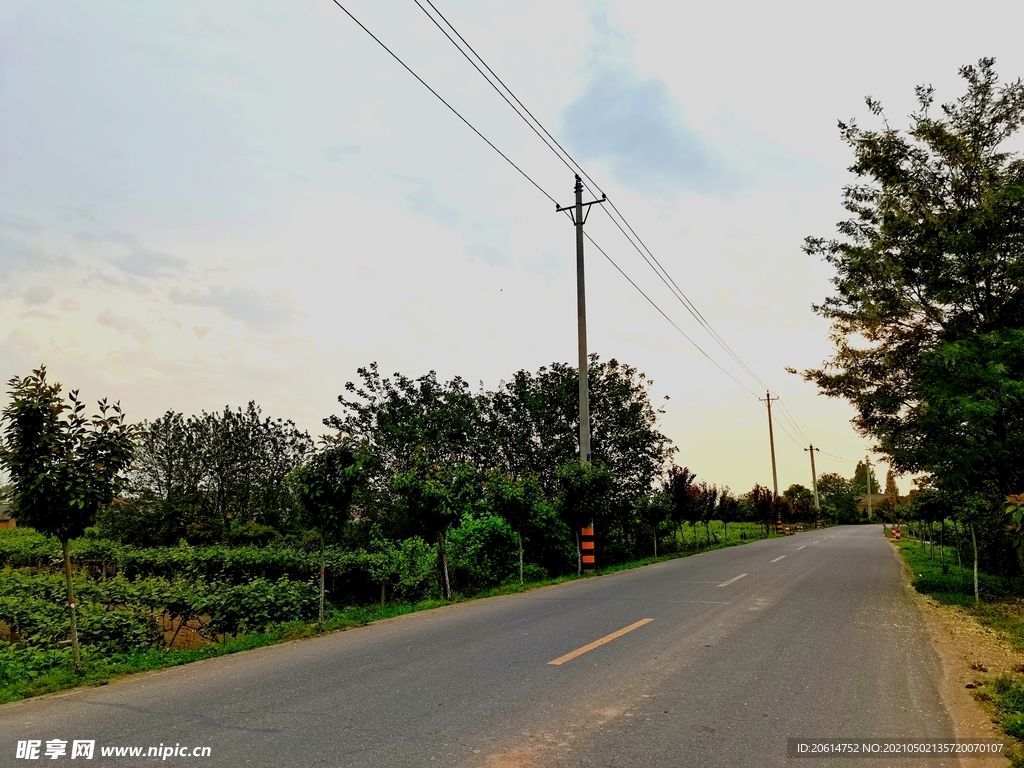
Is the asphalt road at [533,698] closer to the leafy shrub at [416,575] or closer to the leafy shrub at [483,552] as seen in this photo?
the leafy shrub at [416,575]

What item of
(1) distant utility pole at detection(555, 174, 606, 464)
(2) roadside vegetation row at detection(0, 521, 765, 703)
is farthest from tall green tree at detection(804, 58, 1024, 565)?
(2) roadside vegetation row at detection(0, 521, 765, 703)

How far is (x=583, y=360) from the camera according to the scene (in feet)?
67.1

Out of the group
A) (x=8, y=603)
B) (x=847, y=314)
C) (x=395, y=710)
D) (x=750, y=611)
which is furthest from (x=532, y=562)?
(x=395, y=710)

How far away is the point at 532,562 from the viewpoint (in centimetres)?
1923

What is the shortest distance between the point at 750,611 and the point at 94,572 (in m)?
20.7

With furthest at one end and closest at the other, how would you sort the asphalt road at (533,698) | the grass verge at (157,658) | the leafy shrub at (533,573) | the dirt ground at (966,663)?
the leafy shrub at (533,573)
the grass verge at (157,658)
the dirt ground at (966,663)
the asphalt road at (533,698)

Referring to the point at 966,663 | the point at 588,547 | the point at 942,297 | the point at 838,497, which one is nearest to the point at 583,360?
the point at 588,547

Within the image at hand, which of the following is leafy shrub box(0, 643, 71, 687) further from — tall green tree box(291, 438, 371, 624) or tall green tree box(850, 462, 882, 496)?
tall green tree box(850, 462, 882, 496)

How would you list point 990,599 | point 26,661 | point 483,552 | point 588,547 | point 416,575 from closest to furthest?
1. point 26,661
2. point 990,599
3. point 416,575
4. point 483,552
5. point 588,547

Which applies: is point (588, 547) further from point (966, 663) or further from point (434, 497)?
point (966, 663)

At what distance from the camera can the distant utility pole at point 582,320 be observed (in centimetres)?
1980

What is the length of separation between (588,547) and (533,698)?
14.3m

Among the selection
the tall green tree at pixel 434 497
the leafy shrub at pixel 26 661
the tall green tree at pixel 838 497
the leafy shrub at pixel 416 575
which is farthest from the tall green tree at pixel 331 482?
the tall green tree at pixel 838 497

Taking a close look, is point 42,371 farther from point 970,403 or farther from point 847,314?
point 847,314
